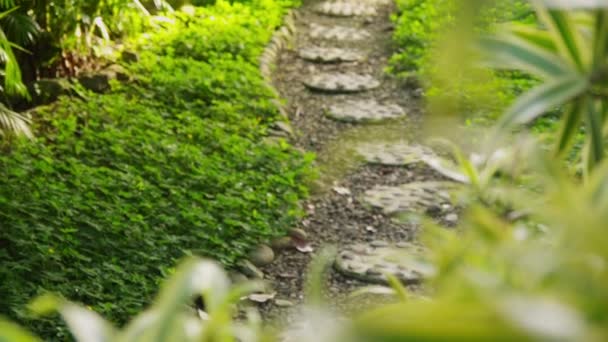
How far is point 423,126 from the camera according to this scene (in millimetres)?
5938

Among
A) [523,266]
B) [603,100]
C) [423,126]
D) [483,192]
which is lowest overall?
[523,266]

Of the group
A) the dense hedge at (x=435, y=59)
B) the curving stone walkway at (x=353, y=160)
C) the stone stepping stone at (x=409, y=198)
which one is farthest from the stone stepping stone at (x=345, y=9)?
the stone stepping stone at (x=409, y=198)

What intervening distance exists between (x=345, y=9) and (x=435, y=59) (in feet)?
7.35

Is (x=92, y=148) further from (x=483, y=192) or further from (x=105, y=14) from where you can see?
(x=483, y=192)

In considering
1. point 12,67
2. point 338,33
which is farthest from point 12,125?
point 338,33

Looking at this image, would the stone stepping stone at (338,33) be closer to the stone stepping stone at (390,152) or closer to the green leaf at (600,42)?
the stone stepping stone at (390,152)

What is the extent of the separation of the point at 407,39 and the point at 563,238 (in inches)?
263

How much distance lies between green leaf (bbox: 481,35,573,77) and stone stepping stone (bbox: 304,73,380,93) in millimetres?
5257

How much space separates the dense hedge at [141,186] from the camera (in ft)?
11.5

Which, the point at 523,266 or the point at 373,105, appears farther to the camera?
the point at 373,105

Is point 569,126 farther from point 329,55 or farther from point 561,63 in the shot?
point 329,55

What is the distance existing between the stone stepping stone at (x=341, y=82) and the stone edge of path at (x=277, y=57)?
30 centimetres

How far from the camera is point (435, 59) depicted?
22.0ft

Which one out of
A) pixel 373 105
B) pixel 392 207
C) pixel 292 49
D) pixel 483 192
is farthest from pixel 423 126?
pixel 483 192
